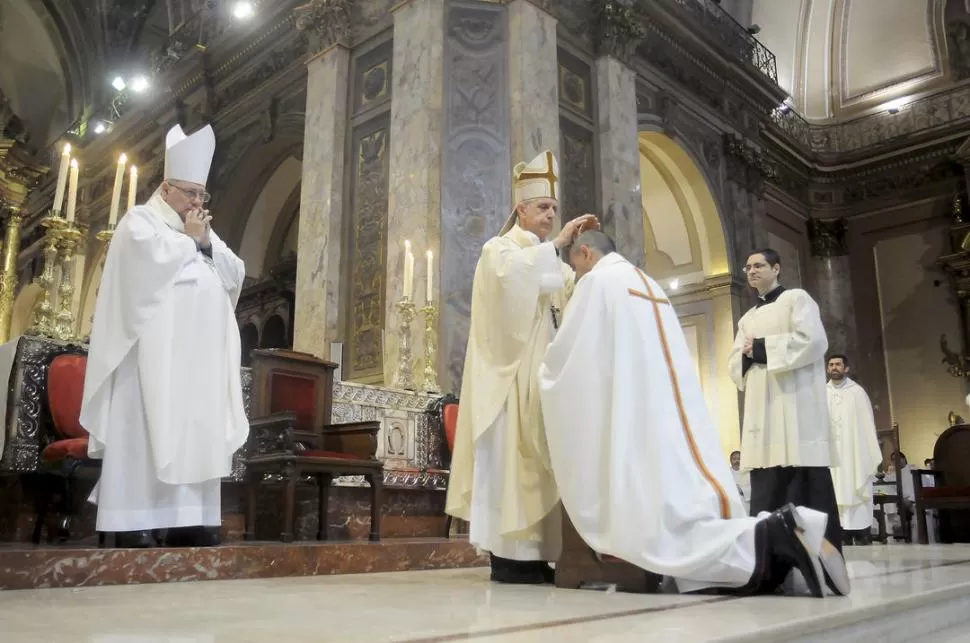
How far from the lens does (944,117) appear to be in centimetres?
1390

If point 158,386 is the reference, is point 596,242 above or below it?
above

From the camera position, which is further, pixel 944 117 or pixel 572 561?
pixel 944 117

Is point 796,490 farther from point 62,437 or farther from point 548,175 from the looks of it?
point 62,437

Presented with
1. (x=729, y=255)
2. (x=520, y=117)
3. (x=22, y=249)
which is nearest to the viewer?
(x=520, y=117)

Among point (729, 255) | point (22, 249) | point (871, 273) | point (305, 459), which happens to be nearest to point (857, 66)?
point (871, 273)

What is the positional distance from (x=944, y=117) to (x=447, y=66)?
9917 mm

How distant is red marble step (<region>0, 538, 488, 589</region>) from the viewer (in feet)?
10.0

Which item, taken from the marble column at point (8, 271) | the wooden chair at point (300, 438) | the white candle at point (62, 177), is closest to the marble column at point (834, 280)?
the wooden chair at point (300, 438)

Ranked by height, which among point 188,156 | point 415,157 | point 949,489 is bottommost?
point 949,489

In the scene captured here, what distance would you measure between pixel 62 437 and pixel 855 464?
626 centimetres

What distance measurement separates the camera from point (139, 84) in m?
14.0

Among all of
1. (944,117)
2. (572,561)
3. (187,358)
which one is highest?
(944,117)

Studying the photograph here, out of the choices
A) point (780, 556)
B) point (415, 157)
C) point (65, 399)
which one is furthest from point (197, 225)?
point (415, 157)

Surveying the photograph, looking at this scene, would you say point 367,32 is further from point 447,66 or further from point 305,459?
point 305,459
